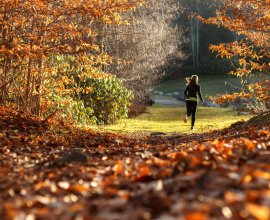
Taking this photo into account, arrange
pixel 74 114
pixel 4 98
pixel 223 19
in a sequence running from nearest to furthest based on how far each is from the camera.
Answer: pixel 4 98 < pixel 223 19 < pixel 74 114

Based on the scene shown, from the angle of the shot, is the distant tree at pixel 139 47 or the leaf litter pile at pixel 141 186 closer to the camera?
the leaf litter pile at pixel 141 186

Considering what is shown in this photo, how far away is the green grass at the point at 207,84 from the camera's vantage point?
46.4 metres

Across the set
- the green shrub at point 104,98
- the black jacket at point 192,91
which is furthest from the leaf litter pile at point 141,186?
the green shrub at point 104,98

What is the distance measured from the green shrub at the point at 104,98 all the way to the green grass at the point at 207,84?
24.8 meters

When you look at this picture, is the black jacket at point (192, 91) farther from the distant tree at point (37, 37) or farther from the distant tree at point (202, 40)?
the distant tree at point (202, 40)

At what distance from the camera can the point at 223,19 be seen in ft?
43.8

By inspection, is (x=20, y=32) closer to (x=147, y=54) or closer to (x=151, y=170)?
(x=151, y=170)

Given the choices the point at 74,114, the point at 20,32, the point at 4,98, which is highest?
the point at 20,32

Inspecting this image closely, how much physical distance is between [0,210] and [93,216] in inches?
28.9

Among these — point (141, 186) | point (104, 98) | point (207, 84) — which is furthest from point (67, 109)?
point (207, 84)

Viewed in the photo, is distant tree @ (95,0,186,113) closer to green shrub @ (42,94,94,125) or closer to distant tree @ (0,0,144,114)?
green shrub @ (42,94,94,125)

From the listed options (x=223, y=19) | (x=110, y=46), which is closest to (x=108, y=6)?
(x=223, y=19)

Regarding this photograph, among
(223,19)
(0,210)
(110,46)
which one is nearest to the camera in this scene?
(0,210)

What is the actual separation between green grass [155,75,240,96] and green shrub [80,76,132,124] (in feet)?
81.2
